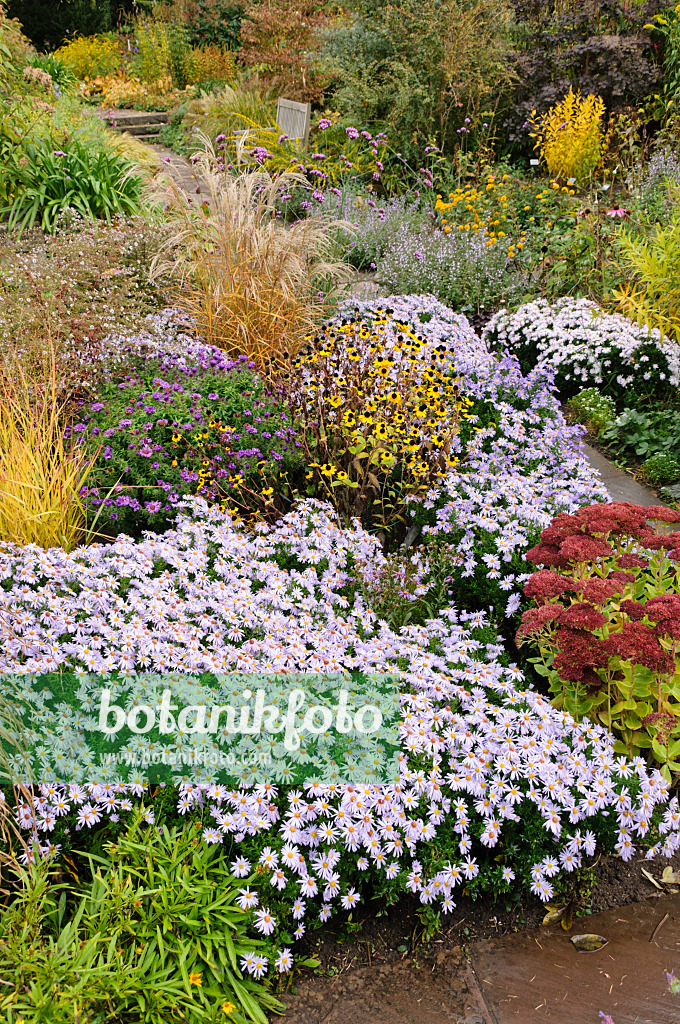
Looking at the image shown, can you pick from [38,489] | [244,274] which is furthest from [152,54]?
[38,489]

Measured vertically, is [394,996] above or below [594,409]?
below

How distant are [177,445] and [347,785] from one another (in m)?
2.06

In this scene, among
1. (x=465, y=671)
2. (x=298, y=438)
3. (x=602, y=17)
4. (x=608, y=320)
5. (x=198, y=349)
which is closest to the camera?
(x=465, y=671)

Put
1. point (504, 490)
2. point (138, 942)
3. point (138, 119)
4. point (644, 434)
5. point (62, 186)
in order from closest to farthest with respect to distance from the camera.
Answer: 1. point (138, 942)
2. point (504, 490)
3. point (644, 434)
4. point (62, 186)
5. point (138, 119)

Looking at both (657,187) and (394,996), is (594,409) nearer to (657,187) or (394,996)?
(657,187)

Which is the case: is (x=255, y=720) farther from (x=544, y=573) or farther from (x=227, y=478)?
(x=227, y=478)

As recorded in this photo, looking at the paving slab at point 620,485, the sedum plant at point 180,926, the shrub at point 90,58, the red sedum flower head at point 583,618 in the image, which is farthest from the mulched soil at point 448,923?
the shrub at point 90,58

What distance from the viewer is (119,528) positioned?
353 centimetres

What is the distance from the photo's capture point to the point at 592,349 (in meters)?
5.25

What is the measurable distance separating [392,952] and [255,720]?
2.46ft

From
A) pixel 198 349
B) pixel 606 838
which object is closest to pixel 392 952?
pixel 606 838

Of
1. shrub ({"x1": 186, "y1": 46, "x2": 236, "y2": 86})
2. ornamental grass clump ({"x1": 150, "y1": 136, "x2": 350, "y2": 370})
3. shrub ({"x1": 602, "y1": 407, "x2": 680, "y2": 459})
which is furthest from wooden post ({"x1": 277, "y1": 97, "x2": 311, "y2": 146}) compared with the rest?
shrub ({"x1": 186, "y1": 46, "x2": 236, "y2": 86})

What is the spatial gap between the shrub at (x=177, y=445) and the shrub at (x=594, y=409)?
228 cm

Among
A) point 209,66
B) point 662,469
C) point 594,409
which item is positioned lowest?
point 662,469
